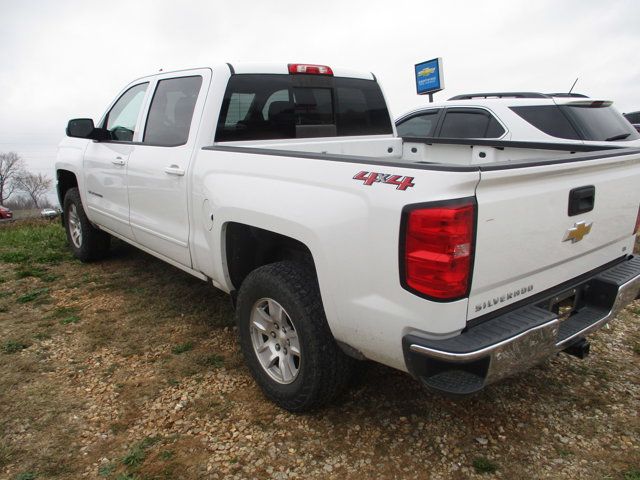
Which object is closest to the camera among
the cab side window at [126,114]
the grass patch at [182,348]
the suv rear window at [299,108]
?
the suv rear window at [299,108]

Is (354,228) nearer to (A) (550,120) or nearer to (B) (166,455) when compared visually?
(B) (166,455)

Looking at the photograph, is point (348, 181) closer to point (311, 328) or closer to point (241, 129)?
point (311, 328)

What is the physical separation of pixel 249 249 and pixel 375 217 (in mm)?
1239

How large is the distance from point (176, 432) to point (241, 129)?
6.43 feet

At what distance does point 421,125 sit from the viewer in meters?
6.49

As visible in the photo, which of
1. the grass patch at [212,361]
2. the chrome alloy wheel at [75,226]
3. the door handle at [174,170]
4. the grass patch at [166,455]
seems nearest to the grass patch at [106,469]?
the grass patch at [166,455]

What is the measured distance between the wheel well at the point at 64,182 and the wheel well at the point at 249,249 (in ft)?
11.0

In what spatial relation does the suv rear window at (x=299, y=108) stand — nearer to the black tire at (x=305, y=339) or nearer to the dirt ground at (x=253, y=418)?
the black tire at (x=305, y=339)

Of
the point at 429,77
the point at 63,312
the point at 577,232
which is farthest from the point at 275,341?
the point at 429,77

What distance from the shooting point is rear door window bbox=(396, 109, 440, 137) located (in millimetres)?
6309

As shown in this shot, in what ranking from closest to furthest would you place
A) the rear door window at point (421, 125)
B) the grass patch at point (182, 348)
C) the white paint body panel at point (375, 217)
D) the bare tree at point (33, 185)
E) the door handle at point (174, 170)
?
the white paint body panel at point (375, 217)
the door handle at point (174, 170)
the grass patch at point (182, 348)
the rear door window at point (421, 125)
the bare tree at point (33, 185)

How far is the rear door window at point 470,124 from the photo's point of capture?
18.5 ft

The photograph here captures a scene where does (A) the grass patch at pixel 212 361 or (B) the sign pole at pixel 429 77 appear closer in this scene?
(A) the grass patch at pixel 212 361

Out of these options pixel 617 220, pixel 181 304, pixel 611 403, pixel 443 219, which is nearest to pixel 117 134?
pixel 181 304
